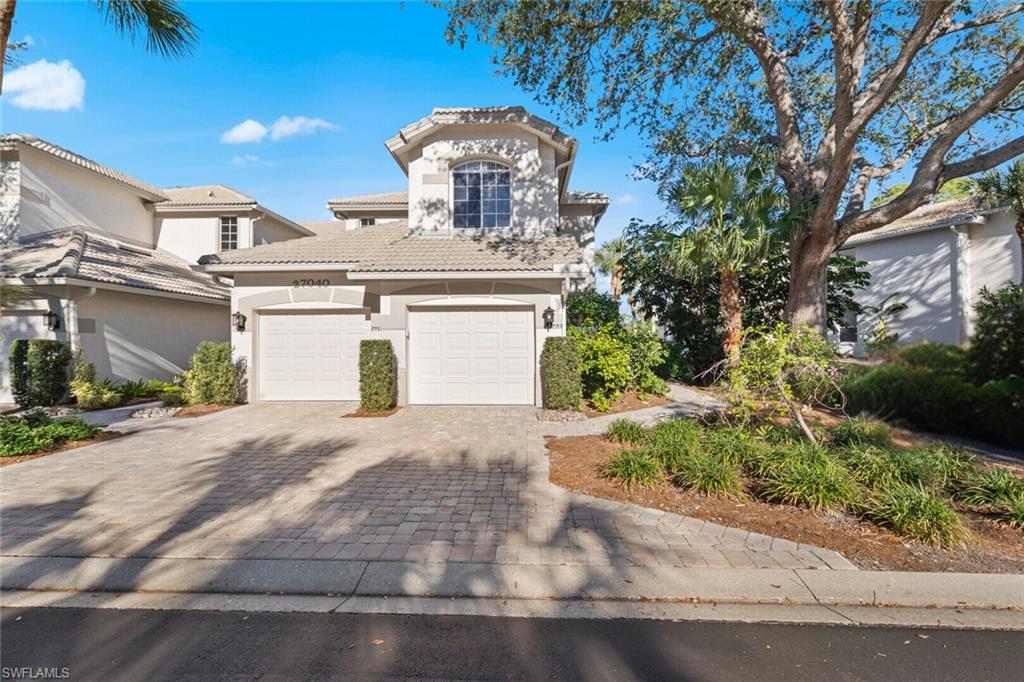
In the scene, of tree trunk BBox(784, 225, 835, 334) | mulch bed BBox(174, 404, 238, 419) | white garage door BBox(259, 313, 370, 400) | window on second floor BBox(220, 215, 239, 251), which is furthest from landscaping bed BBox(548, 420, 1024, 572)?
window on second floor BBox(220, 215, 239, 251)

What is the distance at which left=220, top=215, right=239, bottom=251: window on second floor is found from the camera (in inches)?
736

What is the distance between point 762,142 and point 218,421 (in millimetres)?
14094

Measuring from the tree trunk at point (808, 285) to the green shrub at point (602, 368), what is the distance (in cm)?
384

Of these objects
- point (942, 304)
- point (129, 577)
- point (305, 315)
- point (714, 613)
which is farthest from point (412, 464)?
point (942, 304)

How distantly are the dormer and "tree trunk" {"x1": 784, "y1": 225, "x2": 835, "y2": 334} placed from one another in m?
5.70

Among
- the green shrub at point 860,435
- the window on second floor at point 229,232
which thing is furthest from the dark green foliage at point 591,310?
the window on second floor at point 229,232

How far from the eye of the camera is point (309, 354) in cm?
1210

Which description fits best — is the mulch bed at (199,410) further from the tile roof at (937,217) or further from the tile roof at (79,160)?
the tile roof at (937,217)

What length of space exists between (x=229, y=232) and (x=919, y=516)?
70.5 feet

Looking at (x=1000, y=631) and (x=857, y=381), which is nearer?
(x=1000, y=631)

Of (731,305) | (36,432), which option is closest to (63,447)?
(36,432)

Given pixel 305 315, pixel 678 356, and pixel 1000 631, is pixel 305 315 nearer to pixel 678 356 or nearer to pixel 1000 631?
pixel 678 356

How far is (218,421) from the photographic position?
9.75m

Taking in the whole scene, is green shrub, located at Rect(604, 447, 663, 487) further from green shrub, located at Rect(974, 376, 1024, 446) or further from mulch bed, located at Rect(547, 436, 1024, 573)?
green shrub, located at Rect(974, 376, 1024, 446)
